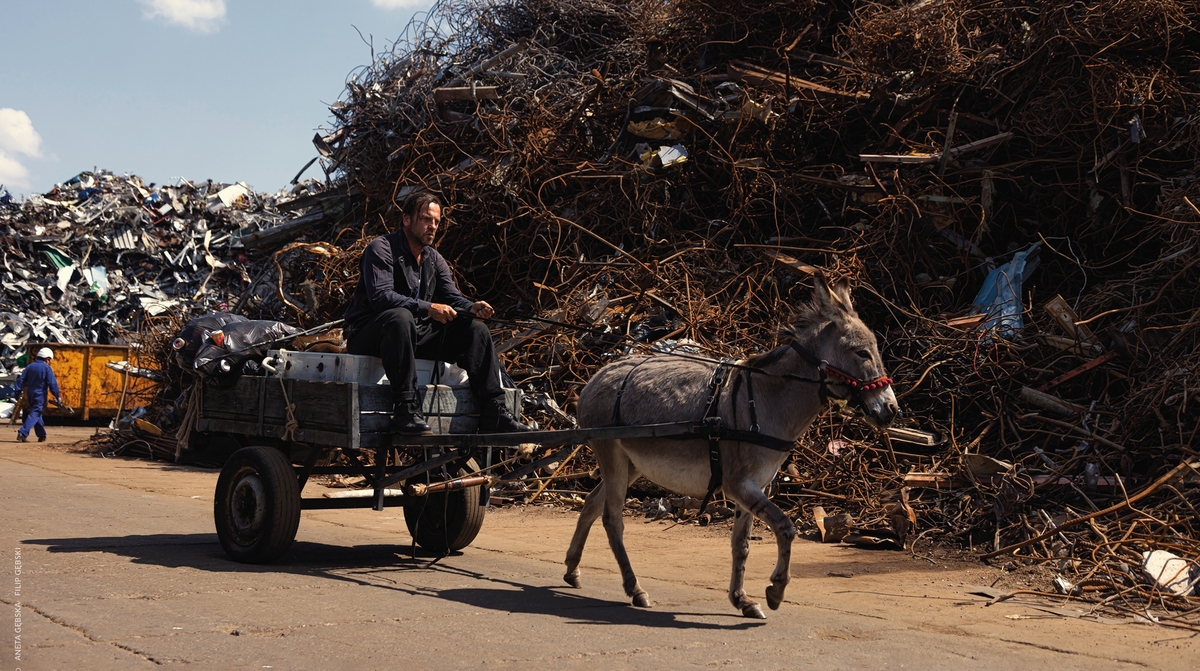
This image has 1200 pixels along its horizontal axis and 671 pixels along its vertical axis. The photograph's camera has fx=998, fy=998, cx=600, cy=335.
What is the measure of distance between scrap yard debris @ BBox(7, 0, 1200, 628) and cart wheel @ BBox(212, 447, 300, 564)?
232 centimetres

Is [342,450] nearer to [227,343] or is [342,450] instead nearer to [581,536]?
[227,343]

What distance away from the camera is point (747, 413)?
631 centimetres

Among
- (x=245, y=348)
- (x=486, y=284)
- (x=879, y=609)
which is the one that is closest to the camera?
(x=879, y=609)

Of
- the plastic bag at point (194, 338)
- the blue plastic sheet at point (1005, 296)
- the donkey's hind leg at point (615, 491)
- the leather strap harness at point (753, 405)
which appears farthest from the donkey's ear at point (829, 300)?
the blue plastic sheet at point (1005, 296)

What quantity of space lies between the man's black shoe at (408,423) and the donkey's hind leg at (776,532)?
2350 mm

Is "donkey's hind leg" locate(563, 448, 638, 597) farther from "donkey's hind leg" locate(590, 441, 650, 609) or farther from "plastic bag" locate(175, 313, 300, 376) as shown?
Result: "plastic bag" locate(175, 313, 300, 376)

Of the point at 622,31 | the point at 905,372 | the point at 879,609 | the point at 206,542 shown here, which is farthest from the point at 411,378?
the point at 622,31

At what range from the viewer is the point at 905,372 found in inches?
436

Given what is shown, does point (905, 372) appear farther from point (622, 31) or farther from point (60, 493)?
point (622, 31)

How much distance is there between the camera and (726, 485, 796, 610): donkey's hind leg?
5.80m

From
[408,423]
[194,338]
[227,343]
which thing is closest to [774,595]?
[408,423]

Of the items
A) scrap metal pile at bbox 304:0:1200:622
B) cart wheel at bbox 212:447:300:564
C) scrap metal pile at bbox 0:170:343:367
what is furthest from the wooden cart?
scrap metal pile at bbox 0:170:343:367

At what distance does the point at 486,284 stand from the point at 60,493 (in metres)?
6.70

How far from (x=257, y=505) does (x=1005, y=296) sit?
8480mm
